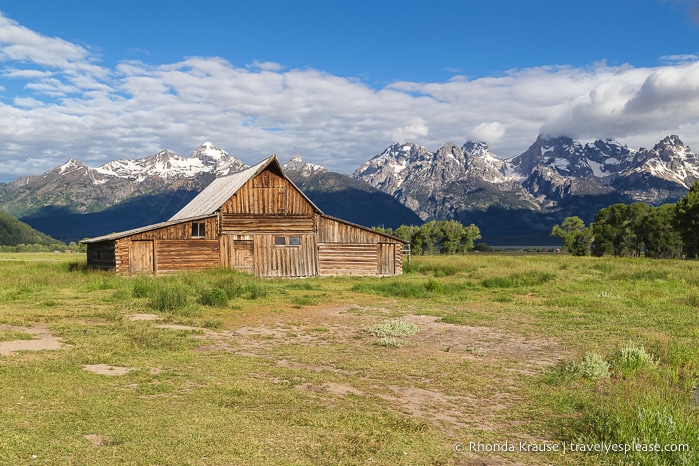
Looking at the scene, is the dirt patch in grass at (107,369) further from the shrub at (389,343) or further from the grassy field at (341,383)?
the shrub at (389,343)

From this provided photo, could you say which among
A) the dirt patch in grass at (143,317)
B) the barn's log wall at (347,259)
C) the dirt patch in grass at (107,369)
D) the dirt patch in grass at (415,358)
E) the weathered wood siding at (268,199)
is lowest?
the dirt patch in grass at (415,358)

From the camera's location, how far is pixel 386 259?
41.2 metres

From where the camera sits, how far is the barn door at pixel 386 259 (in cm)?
4109

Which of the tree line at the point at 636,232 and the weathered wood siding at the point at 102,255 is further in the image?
the tree line at the point at 636,232

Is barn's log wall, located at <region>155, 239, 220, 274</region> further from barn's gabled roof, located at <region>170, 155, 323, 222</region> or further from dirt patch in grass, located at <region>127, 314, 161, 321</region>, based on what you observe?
dirt patch in grass, located at <region>127, 314, 161, 321</region>

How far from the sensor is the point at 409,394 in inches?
380

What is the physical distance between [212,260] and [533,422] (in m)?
32.1

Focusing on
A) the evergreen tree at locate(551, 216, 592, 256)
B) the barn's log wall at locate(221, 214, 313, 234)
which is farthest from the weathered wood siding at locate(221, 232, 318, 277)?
the evergreen tree at locate(551, 216, 592, 256)

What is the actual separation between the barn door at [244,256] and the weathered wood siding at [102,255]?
8.10 meters

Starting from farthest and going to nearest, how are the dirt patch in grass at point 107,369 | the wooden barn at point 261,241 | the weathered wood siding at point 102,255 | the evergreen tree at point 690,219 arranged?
the evergreen tree at point 690,219 → the wooden barn at point 261,241 → the weathered wood siding at point 102,255 → the dirt patch in grass at point 107,369

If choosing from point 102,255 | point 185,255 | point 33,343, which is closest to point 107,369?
point 33,343

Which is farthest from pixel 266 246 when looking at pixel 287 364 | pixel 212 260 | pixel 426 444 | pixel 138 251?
pixel 426 444

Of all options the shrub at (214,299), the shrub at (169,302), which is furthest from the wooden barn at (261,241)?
the shrub at (169,302)

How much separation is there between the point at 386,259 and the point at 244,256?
36.2 ft
